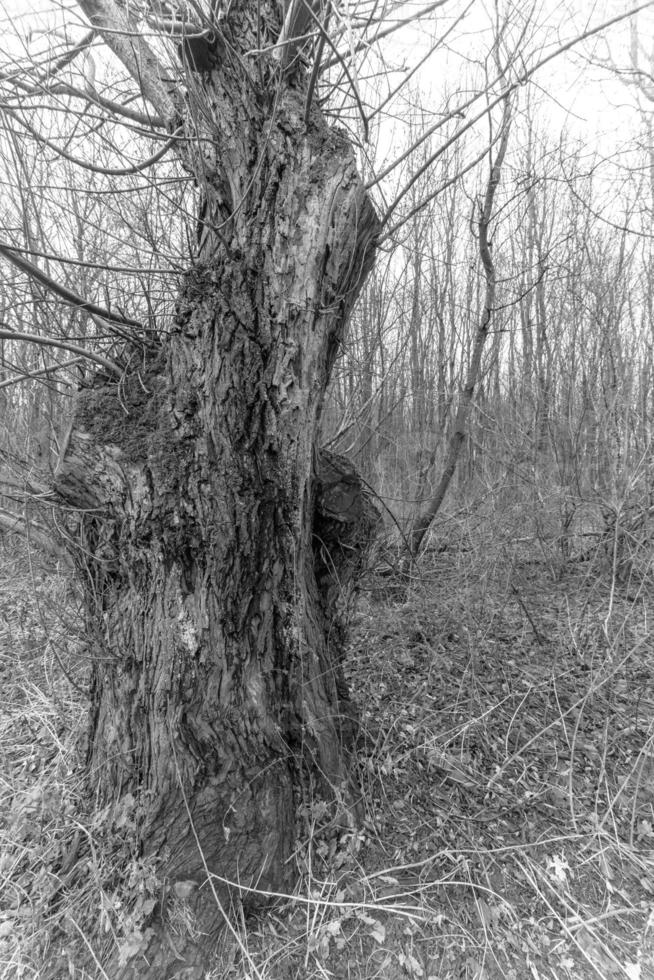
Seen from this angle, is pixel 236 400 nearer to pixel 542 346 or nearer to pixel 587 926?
pixel 587 926

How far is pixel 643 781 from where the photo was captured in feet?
7.80

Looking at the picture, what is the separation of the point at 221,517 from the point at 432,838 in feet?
5.22

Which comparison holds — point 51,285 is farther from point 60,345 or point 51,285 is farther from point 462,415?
point 462,415

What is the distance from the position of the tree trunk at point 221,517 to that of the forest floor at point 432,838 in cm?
21

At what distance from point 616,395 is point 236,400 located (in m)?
3.69

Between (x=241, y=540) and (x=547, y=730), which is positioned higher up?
(x=241, y=540)

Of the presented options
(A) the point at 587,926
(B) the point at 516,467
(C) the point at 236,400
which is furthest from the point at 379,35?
(B) the point at 516,467

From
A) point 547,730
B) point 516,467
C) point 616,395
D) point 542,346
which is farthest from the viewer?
point 542,346

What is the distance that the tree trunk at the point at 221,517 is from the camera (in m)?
1.71

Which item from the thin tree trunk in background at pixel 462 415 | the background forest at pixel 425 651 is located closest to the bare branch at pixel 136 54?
the background forest at pixel 425 651

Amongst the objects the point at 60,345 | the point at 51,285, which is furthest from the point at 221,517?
the point at 51,285

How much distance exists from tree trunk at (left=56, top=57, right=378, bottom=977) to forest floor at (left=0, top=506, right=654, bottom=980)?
0.21m

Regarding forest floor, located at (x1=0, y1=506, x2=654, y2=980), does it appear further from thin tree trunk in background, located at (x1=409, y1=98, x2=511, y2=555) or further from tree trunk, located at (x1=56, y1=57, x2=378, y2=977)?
thin tree trunk in background, located at (x1=409, y1=98, x2=511, y2=555)

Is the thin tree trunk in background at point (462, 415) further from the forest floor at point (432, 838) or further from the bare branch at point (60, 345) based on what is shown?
the bare branch at point (60, 345)
